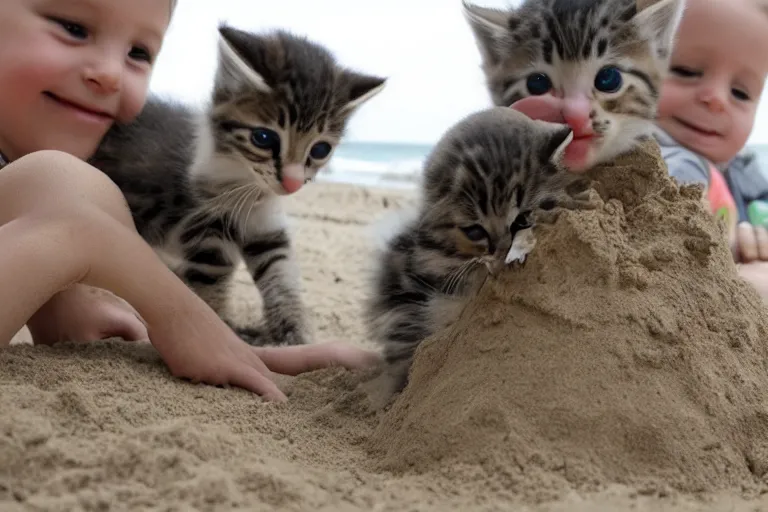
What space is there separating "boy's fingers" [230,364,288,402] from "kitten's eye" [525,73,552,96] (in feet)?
2.41

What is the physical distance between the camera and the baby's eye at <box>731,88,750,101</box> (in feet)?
7.62

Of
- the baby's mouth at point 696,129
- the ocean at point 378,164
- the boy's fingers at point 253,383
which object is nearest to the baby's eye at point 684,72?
the baby's mouth at point 696,129

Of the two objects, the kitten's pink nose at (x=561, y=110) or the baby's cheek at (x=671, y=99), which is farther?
the baby's cheek at (x=671, y=99)

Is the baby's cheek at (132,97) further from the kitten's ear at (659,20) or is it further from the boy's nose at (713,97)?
the boy's nose at (713,97)

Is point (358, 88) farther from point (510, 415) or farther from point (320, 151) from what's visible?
point (510, 415)

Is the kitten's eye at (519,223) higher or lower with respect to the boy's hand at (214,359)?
higher

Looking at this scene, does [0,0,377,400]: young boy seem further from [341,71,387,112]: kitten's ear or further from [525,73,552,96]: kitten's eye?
[525,73,552,96]: kitten's eye

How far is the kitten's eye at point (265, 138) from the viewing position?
6.49ft

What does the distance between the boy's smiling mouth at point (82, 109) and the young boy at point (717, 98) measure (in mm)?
1519

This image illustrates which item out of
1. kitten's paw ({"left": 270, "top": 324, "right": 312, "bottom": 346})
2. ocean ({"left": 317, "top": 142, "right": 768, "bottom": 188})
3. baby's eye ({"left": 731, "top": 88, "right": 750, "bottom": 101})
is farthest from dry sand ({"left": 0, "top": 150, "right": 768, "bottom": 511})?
ocean ({"left": 317, "top": 142, "right": 768, "bottom": 188})

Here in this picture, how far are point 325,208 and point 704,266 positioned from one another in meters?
3.57

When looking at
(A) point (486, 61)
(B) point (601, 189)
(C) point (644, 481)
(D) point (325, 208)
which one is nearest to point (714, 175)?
(A) point (486, 61)

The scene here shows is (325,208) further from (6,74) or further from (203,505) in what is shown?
(203,505)

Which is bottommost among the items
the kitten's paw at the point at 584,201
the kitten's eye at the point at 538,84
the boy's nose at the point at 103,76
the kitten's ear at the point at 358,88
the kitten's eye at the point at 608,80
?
the kitten's ear at the point at 358,88
